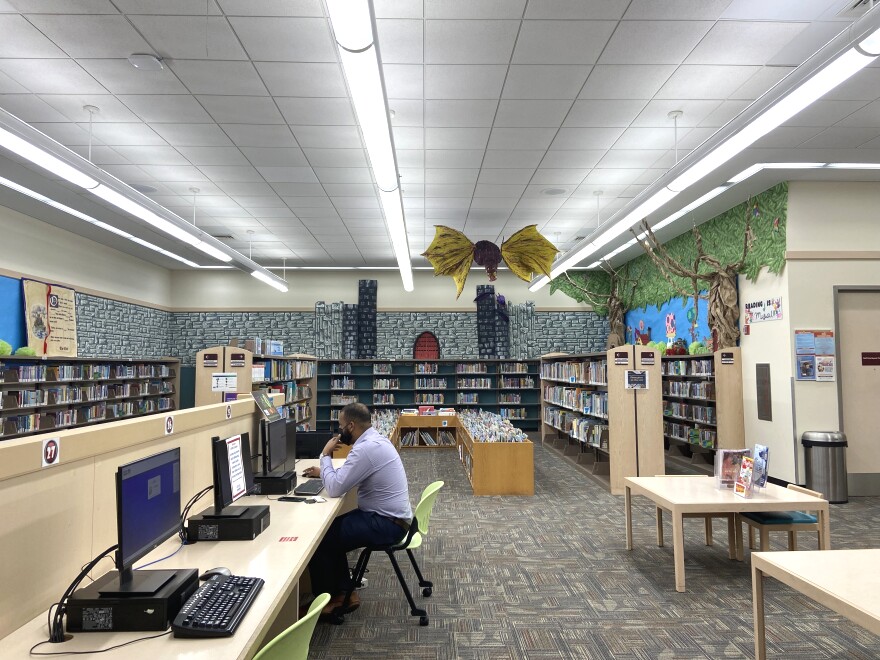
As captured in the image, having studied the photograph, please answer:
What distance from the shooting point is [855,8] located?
3.82m

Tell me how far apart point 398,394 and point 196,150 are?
7.94 m

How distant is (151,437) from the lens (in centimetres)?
266

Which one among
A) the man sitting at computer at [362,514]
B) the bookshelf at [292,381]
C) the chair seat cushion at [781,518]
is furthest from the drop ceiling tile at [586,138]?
the bookshelf at [292,381]

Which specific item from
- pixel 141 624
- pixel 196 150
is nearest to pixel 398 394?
pixel 196 150

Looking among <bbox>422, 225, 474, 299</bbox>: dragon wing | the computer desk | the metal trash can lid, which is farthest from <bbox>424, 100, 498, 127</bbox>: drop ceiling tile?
the metal trash can lid

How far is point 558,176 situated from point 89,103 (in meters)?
5.14

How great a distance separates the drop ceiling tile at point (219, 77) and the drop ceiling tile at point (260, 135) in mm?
717

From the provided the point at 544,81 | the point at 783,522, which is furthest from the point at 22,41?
the point at 783,522

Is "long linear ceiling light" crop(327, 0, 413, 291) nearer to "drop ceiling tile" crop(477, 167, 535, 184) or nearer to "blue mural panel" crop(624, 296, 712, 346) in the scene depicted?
→ "drop ceiling tile" crop(477, 167, 535, 184)

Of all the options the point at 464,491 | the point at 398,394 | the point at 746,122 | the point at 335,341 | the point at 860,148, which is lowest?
the point at 464,491

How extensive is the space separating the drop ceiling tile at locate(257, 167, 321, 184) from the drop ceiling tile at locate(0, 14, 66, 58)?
267 cm

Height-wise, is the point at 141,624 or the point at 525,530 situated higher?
the point at 141,624

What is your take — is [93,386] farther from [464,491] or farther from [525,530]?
[525,530]

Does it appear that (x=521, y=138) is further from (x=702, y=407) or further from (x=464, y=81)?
(x=702, y=407)
